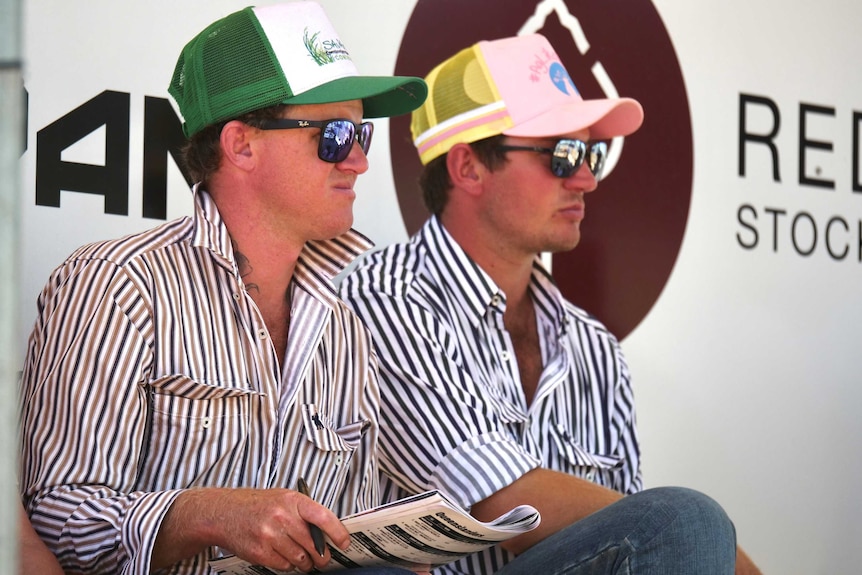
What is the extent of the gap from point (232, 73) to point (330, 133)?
20cm

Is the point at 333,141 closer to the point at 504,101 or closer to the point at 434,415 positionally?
the point at 434,415

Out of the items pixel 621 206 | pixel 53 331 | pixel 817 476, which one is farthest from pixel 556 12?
pixel 53 331

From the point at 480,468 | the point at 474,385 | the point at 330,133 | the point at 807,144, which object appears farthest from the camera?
the point at 807,144

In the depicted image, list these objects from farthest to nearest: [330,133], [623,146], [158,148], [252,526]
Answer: [623,146] → [158,148] → [330,133] → [252,526]

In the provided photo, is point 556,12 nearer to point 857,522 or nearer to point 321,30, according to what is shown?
point 321,30

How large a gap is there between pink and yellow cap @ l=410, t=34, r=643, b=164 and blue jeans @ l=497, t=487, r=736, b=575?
109 cm

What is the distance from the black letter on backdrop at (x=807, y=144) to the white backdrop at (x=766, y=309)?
2 centimetres

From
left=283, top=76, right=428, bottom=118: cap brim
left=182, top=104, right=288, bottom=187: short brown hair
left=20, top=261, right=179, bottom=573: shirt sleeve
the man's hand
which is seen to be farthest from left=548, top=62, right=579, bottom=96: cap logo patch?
the man's hand

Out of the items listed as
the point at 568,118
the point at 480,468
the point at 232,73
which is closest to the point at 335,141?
the point at 232,73

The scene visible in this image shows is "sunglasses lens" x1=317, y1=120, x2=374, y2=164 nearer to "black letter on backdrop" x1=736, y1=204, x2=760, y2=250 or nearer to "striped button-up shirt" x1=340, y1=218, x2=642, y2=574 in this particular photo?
"striped button-up shirt" x1=340, y1=218, x2=642, y2=574

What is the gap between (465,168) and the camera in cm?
315

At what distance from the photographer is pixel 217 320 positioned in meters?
2.28

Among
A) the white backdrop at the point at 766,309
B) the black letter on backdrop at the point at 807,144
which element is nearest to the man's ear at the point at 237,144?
the white backdrop at the point at 766,309

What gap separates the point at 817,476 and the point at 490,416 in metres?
1.67
